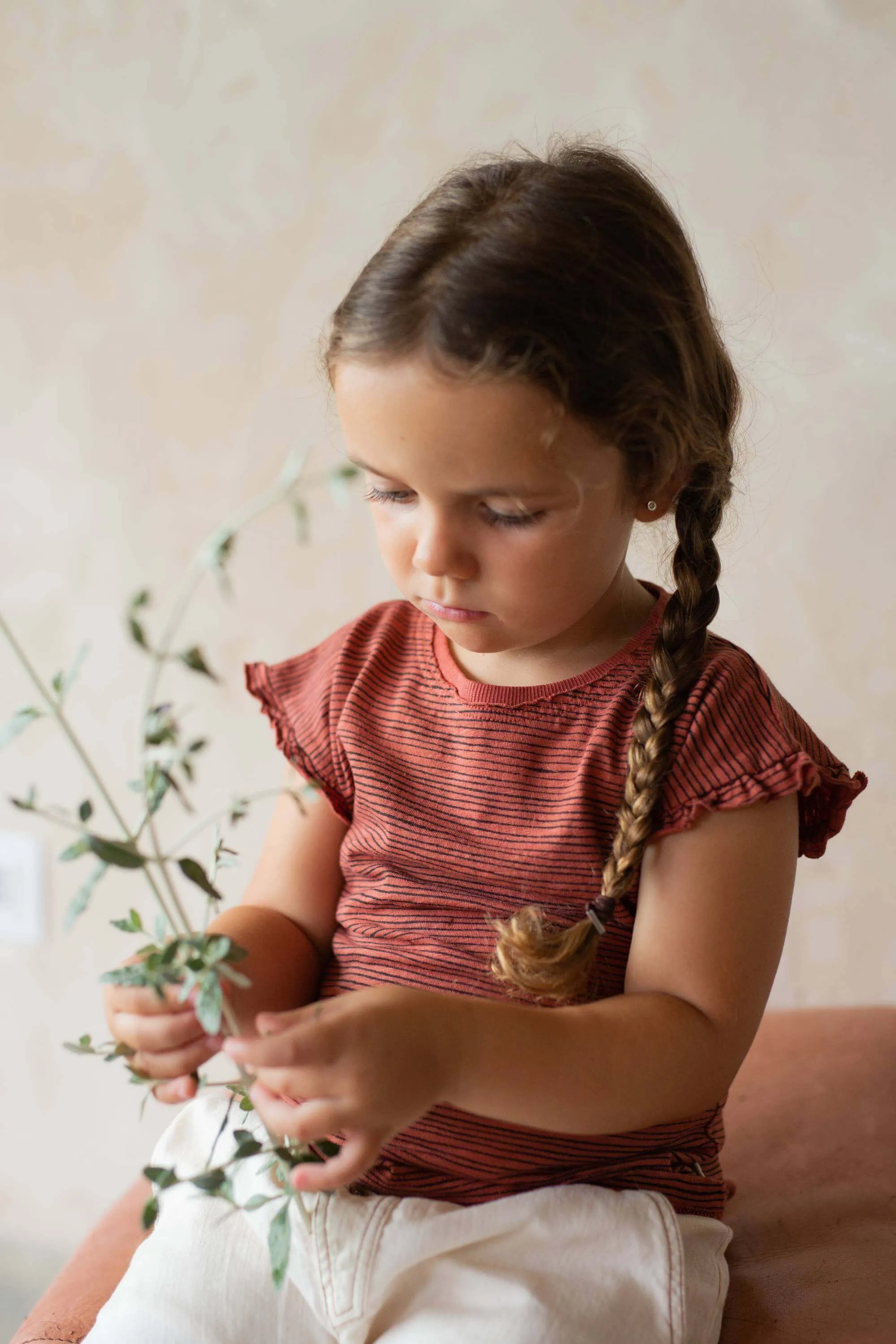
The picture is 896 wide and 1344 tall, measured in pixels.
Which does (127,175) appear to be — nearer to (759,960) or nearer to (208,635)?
(208,635)

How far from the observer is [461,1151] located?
31.8 inches

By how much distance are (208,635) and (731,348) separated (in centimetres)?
66

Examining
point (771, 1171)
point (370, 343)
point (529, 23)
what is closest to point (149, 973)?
point (370, 343)

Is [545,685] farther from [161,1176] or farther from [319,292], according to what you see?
[319,292]

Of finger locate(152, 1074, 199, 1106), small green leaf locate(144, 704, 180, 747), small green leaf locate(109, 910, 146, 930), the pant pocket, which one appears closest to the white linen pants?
the pant pocket

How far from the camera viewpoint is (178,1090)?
70 cm

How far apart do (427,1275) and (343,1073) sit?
0.19 meters

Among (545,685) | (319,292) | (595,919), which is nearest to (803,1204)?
(595,919)

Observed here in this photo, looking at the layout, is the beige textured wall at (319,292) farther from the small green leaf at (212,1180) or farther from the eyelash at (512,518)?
the small green leaf at (212,1180)

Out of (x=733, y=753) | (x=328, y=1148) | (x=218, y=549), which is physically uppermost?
(x=218, y=549)

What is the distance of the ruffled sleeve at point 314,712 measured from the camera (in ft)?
3.07

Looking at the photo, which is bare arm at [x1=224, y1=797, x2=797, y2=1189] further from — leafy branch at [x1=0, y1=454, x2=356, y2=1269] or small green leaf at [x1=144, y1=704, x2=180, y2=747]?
small green leaf at [x1=144, y1=704, x2=180, y2=747]

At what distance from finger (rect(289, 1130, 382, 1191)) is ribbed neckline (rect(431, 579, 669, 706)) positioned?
0.33m

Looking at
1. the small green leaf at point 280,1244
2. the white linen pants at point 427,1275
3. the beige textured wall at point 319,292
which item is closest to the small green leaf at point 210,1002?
the small green leaf at point 280,1244
